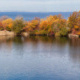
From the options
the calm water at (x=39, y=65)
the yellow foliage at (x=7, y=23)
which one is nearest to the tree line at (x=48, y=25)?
the yellow foliage at (x=7, y=23)

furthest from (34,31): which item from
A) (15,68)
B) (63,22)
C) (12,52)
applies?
(15,68)

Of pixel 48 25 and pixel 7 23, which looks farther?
pixel 7 23

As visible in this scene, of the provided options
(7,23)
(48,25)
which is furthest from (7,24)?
(48,25)

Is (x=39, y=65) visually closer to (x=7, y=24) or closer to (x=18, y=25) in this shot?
(x=18, y=25)

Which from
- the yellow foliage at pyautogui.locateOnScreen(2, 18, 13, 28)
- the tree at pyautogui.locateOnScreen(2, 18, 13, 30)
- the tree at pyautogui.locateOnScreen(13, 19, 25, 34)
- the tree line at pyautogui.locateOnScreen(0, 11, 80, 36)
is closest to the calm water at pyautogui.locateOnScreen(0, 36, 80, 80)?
the tree line at pyautogui.locateOnScreen(0, 11, 80, 36)

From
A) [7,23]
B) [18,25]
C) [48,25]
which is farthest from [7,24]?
[48,25]

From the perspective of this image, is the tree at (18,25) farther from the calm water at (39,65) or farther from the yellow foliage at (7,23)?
the calm water at (39,65)

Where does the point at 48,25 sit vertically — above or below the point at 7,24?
below

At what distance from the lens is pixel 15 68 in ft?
64.4

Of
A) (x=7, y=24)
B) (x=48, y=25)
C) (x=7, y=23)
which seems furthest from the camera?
(x=7, y=23)

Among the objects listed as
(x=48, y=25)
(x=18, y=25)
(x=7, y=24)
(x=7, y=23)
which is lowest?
(x=48, y=25)

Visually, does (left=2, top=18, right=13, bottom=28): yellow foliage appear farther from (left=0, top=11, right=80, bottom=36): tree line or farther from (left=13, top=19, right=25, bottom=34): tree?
(left=13, top=19, right=25, bottom=34): tree

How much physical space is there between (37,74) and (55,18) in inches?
1253

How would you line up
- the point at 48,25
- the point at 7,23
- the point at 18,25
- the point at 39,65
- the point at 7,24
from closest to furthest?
the point at 39,65 → the point at 48,25 → the point at 18,25 → the point at 7,24 → the point at 7,23
